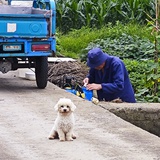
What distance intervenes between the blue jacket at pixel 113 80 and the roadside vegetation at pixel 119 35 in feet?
3.67

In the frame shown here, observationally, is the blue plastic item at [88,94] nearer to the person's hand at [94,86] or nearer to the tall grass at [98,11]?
the person's hand at [94,86]

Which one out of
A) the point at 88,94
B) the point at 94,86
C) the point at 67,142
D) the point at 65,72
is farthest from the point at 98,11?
the point at 67,142

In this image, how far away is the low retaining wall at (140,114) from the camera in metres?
10.2

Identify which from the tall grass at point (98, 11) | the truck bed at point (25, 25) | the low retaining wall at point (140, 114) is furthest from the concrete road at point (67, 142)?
the tall grass at point (98, 11)

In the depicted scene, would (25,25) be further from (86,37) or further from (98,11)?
(98,11)

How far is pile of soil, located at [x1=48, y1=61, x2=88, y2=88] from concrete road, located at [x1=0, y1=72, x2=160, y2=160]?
194 cm

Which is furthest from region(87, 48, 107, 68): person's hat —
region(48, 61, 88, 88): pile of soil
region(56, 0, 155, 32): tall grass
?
region(56, 0, 155, 32): tall grass

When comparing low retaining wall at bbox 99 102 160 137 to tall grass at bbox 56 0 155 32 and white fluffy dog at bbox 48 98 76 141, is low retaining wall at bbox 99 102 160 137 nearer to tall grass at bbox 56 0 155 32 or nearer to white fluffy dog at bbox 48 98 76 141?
white fluffy dog at bbox 48 98 76 141

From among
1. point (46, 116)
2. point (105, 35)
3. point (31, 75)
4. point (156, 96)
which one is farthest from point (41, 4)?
point (105, 35)

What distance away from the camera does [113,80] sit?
Result: 34.6 feet

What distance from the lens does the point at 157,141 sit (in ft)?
27.2

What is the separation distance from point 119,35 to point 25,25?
20.7 feet

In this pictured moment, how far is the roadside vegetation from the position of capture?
40.3 feet

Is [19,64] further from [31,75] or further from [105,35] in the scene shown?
[105,35]
